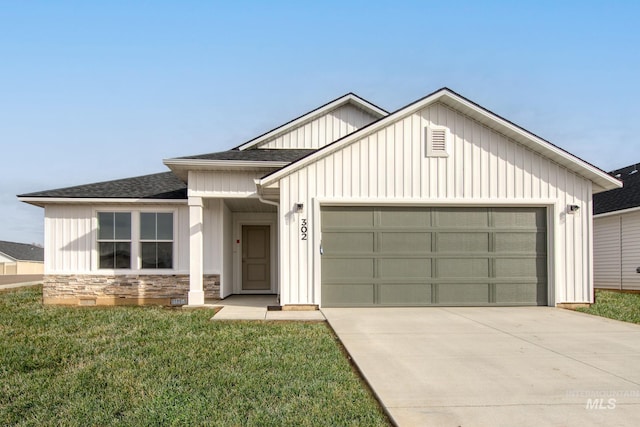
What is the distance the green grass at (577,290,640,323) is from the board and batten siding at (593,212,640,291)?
3510mm

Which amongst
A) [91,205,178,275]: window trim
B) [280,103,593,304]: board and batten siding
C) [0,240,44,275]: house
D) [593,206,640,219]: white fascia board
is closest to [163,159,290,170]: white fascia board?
[280,103,593,304]: board and batten siding

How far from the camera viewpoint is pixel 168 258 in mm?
12828

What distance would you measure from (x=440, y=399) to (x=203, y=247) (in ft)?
30.1

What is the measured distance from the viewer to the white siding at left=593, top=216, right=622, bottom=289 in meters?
17.5

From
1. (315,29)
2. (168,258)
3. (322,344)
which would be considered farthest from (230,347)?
(315,29)

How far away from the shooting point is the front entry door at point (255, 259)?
14.8 m

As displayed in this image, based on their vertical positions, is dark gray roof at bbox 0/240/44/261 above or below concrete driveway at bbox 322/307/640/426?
below

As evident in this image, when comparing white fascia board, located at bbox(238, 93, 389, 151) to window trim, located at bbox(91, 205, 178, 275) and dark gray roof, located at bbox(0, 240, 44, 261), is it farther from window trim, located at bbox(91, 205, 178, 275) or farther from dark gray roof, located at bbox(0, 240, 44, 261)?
dark gray roof, located at bbox(0, 240, 44, 261)

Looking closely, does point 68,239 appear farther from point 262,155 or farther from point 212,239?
point 262,155

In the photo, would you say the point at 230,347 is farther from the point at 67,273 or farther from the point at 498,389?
the point at 67,273

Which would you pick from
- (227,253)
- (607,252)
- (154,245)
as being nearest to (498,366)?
(227,253)

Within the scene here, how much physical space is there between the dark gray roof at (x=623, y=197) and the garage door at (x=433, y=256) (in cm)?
795

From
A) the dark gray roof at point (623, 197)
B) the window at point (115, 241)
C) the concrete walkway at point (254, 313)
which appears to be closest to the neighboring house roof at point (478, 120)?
the concrete walkway at point (254, 313)

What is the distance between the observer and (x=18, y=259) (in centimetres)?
5362
